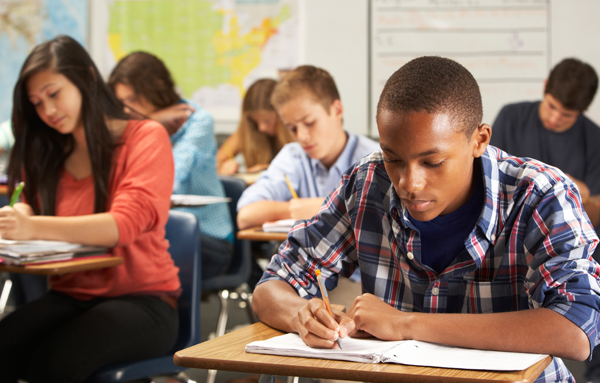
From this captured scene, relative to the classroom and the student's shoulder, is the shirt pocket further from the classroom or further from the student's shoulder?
the student's shoulder

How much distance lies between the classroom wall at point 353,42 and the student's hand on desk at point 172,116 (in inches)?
83.0

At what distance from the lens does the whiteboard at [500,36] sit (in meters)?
4.51

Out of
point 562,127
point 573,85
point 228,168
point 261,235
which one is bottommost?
point 228,168

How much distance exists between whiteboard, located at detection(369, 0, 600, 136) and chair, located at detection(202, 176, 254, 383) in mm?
2258

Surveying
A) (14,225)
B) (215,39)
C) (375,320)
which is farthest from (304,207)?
(215,39)

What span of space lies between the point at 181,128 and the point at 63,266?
5.20 ft

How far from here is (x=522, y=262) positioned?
97 centimetres

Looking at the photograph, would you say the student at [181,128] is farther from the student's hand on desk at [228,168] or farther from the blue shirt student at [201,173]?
the student's hand on desk at [228,168]

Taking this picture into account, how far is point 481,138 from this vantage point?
3.26 ft

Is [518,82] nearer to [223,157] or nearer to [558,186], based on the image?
[223,157]

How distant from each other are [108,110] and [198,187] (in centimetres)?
97

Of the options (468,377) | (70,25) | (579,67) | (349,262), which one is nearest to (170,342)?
(349,262)

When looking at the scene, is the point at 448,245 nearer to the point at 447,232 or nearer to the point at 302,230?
the point at 447,232

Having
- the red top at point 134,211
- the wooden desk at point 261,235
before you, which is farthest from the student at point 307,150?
the red top at point 134,211
